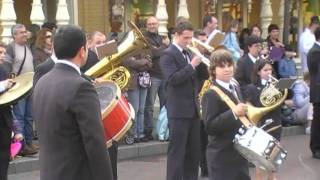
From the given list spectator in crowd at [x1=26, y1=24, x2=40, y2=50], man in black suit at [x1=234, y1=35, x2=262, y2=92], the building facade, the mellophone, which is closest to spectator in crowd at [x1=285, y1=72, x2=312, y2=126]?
the building facade

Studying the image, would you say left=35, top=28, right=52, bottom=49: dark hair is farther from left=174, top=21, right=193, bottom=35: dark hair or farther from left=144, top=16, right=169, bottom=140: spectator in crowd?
left=174, top=21, right=193, bottom=35: dark hair

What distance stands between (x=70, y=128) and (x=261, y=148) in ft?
5.17

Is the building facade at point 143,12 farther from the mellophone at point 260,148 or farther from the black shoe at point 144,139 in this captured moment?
the mellophone at point 260,148

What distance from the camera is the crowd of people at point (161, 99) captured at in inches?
161

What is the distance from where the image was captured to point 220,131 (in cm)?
548

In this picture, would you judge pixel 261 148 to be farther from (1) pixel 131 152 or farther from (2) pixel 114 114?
(1) pixel 131 152

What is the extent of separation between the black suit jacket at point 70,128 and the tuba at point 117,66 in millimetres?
2403

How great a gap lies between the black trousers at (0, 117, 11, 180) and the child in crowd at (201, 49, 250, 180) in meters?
2.53

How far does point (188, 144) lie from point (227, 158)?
6.57 ft

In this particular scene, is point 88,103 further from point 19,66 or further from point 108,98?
point 19,66

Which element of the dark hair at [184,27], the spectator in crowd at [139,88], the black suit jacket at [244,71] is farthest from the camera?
the spectator in crowd at [139,88]

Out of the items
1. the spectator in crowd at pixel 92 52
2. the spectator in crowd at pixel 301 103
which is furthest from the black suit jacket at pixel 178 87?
the spectator in crowd at pixel 301 103

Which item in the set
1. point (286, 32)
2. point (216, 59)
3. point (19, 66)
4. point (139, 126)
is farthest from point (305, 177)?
point (286, 32)

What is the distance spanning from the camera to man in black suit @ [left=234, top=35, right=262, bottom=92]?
8398 mm
